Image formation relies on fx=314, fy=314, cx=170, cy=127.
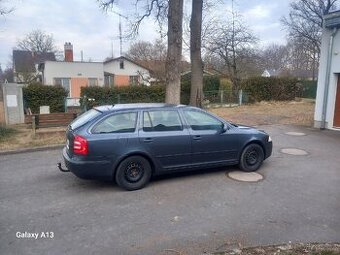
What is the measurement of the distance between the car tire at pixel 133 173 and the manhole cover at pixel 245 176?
1778 mm

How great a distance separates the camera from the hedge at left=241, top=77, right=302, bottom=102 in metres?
24.7

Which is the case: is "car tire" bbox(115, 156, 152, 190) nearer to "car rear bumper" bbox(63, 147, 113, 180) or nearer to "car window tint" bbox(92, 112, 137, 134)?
"car rear bumper" bbox(63, 147, 113, 180)

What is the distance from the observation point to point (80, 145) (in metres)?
5.23

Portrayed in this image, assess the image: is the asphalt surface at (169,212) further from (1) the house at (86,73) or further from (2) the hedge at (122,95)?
(1) the house at (86,73)

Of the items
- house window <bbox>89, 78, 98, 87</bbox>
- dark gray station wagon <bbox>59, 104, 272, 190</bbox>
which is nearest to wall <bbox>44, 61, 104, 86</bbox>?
house window <bbox>89, 78, 98, 87</bbox>

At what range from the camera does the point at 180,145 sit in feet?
19.3

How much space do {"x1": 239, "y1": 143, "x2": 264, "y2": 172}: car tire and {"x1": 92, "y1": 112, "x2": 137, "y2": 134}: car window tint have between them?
2.45 meters

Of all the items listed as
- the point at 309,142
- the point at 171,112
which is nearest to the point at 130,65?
the point at 309,142

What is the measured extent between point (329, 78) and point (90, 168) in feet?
32.5

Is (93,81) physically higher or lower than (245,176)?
higher

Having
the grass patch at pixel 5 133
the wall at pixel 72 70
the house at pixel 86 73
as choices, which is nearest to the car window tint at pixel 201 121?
the grass patch at pixel 5 133

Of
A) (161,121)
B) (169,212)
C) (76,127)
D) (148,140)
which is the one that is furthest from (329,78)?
(76,127)

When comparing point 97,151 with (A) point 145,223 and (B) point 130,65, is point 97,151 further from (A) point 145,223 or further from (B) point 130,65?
(B) point 130,65

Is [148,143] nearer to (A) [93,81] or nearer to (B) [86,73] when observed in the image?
(B) [86,73]
